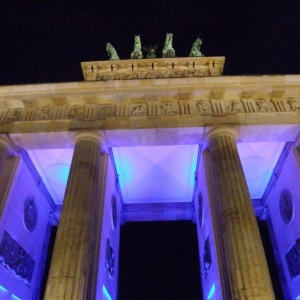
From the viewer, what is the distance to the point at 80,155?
37.9ft

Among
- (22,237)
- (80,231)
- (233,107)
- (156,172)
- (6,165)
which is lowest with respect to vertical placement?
(80,231)

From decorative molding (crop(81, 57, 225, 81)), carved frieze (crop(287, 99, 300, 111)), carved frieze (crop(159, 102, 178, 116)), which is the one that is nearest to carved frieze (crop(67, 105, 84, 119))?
decorative molding (crop(81, 57, 225, 81))

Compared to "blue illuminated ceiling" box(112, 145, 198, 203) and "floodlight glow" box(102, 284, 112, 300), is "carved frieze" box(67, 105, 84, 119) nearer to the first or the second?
"blue illuminated ceiling" box(112, 145, 198, 203)

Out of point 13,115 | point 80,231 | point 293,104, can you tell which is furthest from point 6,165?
point 293,104

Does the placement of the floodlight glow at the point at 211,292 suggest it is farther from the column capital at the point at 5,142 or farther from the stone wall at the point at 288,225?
the column capital at the point at 5,142

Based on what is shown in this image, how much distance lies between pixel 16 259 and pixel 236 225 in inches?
361

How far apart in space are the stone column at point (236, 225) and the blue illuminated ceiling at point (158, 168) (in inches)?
130

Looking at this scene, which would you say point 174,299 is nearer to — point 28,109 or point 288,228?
point 288,228

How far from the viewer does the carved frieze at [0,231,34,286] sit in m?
11.6

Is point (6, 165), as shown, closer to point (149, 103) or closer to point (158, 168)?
point (149, 103)

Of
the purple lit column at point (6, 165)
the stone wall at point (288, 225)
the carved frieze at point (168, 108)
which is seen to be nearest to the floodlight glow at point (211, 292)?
the stone wall at point (288, 225)

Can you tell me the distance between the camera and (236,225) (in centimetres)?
947

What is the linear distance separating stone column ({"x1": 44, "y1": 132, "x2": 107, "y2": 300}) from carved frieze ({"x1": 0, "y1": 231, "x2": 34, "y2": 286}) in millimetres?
3518

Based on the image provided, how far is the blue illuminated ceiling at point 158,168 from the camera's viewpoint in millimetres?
14789
